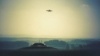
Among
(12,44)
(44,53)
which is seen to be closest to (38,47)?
(44,53)

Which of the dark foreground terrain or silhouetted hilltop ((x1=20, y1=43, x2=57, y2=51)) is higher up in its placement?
silhouetted hilltop ((x1=20, y1=43, x2=57, y2=51))

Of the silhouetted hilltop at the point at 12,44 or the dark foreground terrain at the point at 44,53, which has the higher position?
the silhouetted hilltop at the point at 12,44

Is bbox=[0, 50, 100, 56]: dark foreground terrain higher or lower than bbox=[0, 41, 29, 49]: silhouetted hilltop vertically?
lower

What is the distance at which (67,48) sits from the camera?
2312 mm

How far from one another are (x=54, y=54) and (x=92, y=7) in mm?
770

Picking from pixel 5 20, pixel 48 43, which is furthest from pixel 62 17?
pixel 5 20

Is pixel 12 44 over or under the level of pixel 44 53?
over

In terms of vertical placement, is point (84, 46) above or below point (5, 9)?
below

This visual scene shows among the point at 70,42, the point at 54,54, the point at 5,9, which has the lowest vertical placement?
the point at 54,54

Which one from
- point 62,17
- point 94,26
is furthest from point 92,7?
point 62,17

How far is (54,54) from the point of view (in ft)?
7.62

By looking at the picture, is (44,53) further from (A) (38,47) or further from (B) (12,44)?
(B) (12,44)

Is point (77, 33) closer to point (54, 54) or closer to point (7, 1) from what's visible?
point (54, 54)

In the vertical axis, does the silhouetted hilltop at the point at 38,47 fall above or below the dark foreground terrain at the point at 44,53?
above
